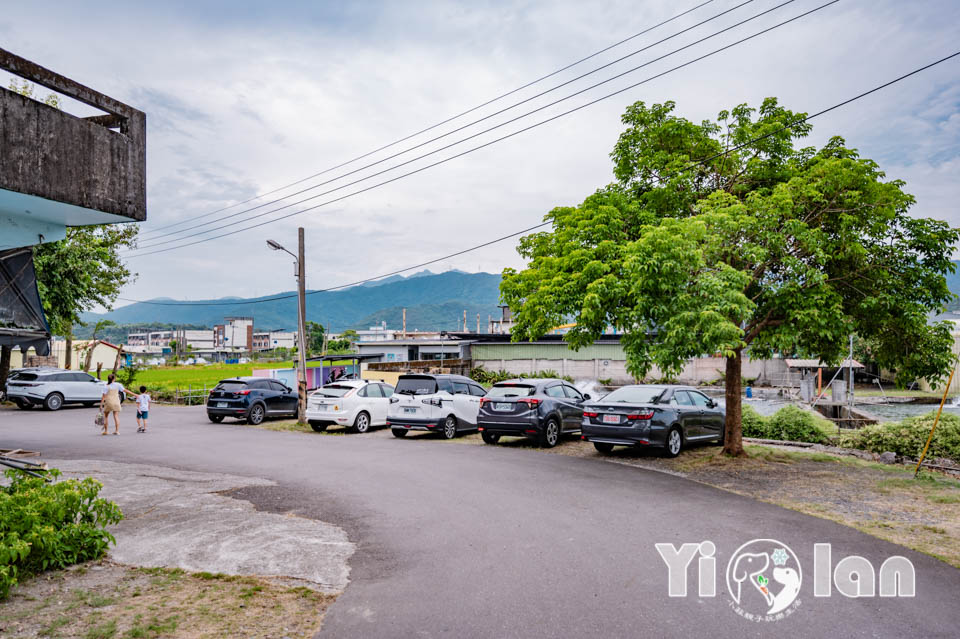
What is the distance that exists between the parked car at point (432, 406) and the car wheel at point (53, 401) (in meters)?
17.0

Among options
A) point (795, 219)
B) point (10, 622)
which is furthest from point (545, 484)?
point (10, 622)

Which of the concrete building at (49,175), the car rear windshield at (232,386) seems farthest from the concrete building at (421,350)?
the concrete building at (49,175)

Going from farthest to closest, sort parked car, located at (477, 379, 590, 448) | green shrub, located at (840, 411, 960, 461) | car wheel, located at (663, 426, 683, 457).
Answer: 1. parked car, located at (477, 379, 590, 448)
2. car wheel, located at (663, 426, 683, 457)
3. green shrub, located at (840, 411, 960, 461)

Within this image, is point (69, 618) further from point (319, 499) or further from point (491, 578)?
point (319, 499)

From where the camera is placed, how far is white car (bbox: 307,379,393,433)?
61.0ft

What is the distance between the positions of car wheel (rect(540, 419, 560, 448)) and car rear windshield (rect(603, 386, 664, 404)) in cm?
→ 197

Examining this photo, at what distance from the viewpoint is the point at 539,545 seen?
657cm

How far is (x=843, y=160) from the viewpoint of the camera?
11.4m

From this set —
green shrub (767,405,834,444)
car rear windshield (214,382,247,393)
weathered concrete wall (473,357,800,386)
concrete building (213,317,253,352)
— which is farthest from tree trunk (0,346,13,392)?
concrete building (213,317,253,352)

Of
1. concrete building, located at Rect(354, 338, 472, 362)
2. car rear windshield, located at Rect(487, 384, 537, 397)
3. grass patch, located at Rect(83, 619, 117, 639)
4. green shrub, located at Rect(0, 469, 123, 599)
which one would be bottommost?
grass patch, located at Rect(83, 619, 117, 639)

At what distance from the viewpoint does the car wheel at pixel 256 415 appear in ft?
70.5

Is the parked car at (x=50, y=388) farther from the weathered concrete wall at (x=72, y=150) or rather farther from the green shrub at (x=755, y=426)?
the green shrub at (x=755, y=426)

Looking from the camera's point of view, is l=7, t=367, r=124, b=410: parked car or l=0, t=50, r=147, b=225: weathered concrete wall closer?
l=0, t=50, r=147, b=225: weathered concrete wall

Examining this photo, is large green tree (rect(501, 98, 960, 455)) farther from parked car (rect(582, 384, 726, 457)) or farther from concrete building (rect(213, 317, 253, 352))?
concrete building (rect(213, 317, 253, 352))
